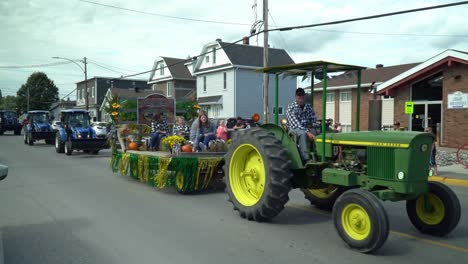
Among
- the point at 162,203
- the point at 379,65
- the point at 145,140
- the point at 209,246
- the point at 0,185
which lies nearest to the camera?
the point at 209,246

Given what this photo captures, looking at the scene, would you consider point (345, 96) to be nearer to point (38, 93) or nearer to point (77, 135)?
point (77, 135)

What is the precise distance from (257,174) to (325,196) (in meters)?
1.33

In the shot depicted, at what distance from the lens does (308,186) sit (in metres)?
6.74

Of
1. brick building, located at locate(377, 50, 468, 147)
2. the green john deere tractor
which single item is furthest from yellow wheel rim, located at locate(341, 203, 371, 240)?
brick building, located at locate(377, 50, 468, 147)

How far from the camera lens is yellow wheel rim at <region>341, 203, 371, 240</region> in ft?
17.1

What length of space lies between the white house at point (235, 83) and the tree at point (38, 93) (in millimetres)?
48634

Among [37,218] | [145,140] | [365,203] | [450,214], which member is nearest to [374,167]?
[365,203]

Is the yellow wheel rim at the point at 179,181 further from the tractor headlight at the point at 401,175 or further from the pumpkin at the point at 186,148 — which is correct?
the tractor headlight at the point at 401,175

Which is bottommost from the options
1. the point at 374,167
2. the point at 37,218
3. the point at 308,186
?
the point at 37,218

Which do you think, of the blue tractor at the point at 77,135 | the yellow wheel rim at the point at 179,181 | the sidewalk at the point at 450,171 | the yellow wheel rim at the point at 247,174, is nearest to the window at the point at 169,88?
the blue tractor at the point at 77,135

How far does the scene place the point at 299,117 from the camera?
7137 millimetres

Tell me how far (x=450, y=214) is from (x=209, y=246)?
10.4 feet

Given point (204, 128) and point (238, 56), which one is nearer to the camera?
point (204, 128)

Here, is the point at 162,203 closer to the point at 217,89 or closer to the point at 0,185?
the point at 0,185
